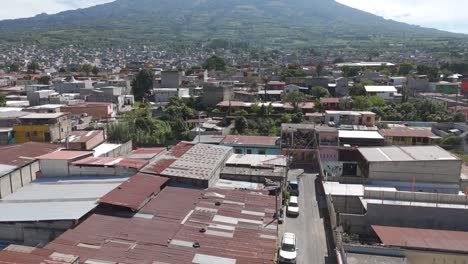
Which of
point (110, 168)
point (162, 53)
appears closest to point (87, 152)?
point (110, 168)

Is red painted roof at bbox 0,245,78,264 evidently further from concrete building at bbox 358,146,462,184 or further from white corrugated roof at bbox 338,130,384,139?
white corrugated roof at bbox 338,130,384,139

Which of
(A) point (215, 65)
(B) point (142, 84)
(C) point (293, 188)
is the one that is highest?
(A) point (215, 65)

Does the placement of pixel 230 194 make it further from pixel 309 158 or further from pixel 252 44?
pixel 252 44

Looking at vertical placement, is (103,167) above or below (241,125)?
above

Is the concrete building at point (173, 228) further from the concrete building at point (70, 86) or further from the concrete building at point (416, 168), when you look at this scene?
the concrete building at point (70, 86)

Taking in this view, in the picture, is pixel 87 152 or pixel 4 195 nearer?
pixel 4 195

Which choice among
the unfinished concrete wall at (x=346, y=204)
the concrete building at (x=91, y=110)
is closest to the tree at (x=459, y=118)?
the unfinished concrete wall at (x=346, y=204)

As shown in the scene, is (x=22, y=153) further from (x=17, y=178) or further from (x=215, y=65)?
(x=215, y=65)

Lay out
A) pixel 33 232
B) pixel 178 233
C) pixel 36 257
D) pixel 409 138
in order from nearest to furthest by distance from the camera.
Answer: pixel 36 257 < pixel 178 233 < pixel 33 232 < pixel 409 138

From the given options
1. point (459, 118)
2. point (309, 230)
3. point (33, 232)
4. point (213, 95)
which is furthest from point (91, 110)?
point (459, 118)
